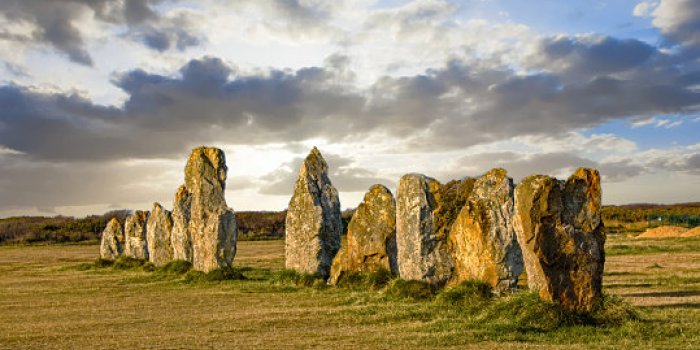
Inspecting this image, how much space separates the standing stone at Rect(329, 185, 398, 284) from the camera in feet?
72.9

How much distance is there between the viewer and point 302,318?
55.0 feet

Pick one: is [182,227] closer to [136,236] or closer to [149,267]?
[149,267]

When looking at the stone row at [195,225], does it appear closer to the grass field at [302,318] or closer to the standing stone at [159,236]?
the standing stone at [159,236]

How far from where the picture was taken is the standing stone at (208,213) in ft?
93.5

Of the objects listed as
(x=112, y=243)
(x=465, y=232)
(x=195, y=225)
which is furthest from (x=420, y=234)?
(x=112, y=243)

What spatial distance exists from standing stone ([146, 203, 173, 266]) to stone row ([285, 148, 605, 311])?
11.7 meters

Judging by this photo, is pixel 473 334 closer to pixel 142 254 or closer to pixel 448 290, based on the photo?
pixel 448 290

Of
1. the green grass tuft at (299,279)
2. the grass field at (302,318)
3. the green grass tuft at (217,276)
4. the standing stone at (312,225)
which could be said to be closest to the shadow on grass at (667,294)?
the grass field at (302,318)

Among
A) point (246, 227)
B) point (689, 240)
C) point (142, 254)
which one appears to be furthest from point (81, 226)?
point (689, 240)

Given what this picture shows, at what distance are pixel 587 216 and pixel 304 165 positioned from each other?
1434 centimetres

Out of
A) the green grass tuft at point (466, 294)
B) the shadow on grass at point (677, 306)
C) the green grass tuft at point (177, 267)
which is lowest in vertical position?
the shadow on grass at point (677, 306)

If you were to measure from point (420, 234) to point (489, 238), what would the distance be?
2483 millimetres

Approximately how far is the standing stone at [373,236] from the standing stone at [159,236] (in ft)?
50.5

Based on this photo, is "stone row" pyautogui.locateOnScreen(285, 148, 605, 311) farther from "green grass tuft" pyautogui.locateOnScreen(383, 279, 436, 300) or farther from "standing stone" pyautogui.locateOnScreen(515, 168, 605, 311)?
"green grass tuft" pyautogui.locateOnScreen(383, 279, 436, 300)
